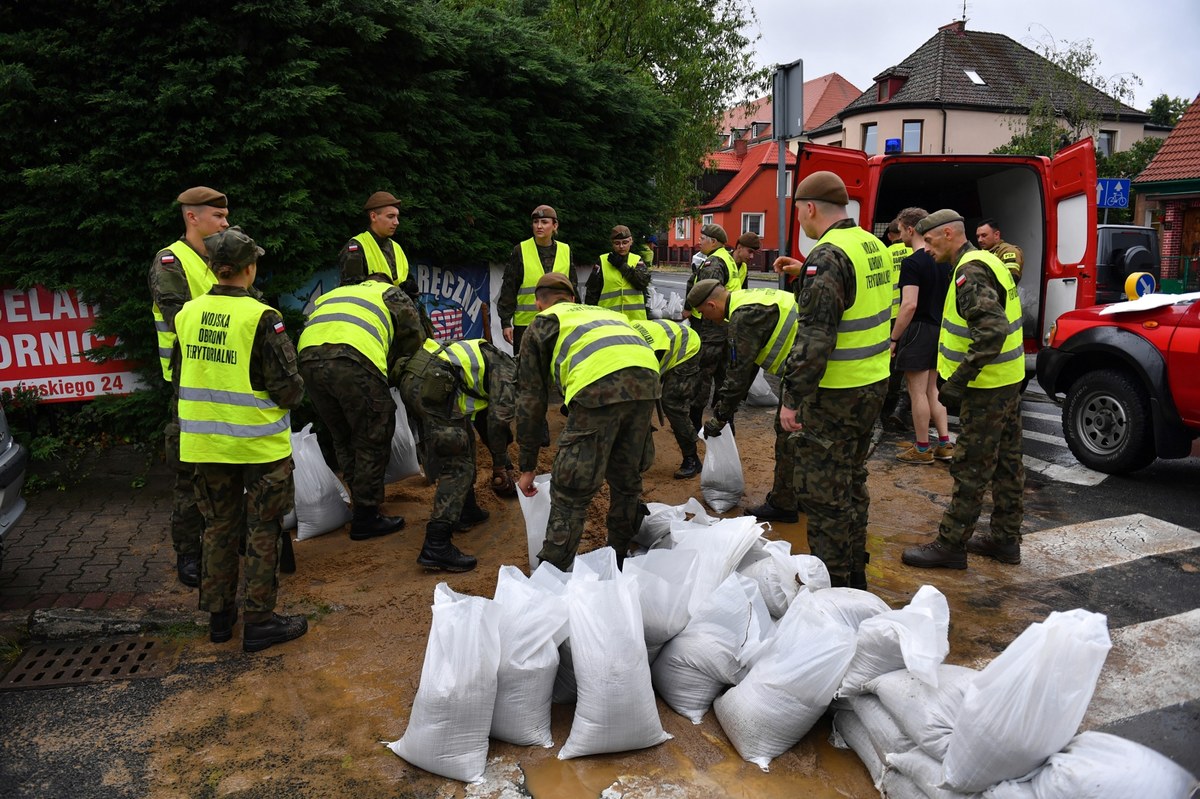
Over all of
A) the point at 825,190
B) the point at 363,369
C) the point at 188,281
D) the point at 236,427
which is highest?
the point at 825,190

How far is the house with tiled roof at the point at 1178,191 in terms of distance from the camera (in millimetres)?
18453

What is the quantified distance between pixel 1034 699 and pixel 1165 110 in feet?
146

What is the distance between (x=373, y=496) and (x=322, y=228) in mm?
2246

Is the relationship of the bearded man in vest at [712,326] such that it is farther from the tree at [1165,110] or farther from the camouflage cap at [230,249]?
the tree at [1165,110]

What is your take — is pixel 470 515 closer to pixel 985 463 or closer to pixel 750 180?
pixel 985 463

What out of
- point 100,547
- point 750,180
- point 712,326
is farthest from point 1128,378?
point 750,180

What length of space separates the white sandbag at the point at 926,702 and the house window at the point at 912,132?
3482cm

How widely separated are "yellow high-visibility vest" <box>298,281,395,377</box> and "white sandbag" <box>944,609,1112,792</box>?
3313 millimetres

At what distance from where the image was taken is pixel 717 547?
3443 mm

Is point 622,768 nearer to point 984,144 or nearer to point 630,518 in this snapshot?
point 630,518

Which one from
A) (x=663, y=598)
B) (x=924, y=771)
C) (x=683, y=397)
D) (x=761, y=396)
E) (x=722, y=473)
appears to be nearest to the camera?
(x=924, y=771)

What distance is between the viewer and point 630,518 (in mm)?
4043

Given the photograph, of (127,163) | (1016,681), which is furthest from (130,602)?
(1016,681)

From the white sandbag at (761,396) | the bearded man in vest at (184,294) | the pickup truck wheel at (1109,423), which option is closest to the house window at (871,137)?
→ the white sandbag at (761,396)
